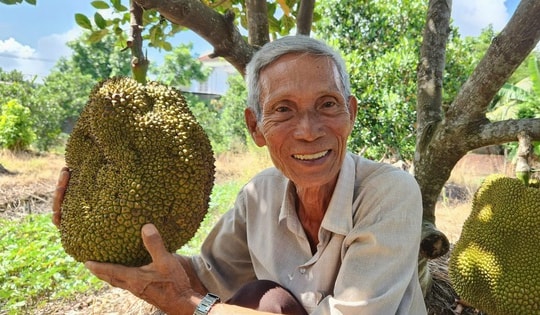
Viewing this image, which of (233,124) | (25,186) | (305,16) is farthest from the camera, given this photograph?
(233,124)

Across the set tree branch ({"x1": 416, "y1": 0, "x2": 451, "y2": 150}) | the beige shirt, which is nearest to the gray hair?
the beige shirt

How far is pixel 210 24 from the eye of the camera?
1.60m

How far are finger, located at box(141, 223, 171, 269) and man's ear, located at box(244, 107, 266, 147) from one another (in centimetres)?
44

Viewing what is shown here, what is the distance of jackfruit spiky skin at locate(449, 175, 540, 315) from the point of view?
1.59 meters

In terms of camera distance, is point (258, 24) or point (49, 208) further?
point (49, 208)

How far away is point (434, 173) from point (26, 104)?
14126mm

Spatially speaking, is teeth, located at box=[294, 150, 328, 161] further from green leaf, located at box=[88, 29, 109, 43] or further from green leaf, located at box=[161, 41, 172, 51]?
green leaf, located at box=[161, 41, 172, 51]

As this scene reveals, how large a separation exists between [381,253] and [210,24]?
954mm

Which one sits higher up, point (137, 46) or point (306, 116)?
point (137, 46)

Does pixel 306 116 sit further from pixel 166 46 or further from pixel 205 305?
pixel 166 46

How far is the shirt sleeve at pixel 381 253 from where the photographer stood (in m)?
1.14

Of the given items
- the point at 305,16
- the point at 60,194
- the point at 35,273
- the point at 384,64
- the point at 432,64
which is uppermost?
the point at 384,64

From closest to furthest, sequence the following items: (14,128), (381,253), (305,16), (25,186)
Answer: (381,253), (305,16), (25,186), (14,128)

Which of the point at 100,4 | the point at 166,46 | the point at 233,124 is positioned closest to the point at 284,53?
the point at 100,4
